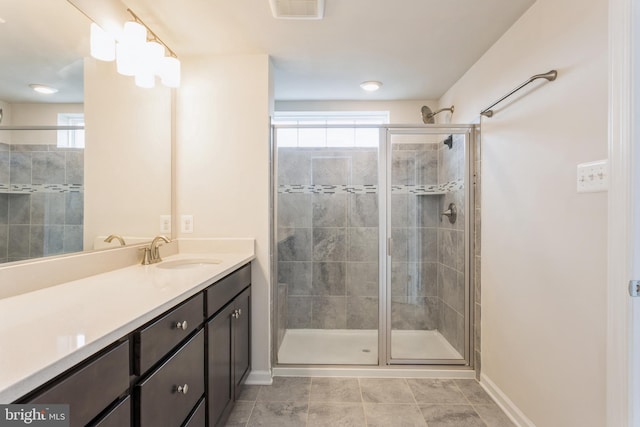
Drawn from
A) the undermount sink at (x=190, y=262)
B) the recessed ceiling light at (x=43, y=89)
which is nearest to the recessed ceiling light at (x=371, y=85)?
the undermount sink at (x=190, y=262)

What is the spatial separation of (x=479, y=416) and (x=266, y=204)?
184cm

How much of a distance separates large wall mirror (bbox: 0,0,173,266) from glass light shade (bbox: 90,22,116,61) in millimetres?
36

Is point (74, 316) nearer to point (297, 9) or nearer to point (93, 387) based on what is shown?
point (93, 387)

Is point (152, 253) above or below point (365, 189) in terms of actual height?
below

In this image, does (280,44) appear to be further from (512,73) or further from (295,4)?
(512,73)

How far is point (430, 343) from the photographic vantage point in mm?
2541

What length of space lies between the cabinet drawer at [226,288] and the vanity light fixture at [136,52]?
1244 millimetres

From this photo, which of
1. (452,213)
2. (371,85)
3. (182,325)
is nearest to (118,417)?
(182,325)

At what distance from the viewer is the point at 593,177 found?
1255mm

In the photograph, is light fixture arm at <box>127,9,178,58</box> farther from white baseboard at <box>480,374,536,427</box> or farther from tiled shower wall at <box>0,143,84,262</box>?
white baseboard at <box>480,374,536,427</box>

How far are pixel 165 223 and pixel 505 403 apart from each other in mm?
2430

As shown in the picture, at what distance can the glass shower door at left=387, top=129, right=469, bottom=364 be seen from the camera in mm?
2396

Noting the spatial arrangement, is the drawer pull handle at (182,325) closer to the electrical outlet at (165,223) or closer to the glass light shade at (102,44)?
the electrical outlet at (165,223)

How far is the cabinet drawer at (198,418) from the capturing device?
124 cm
